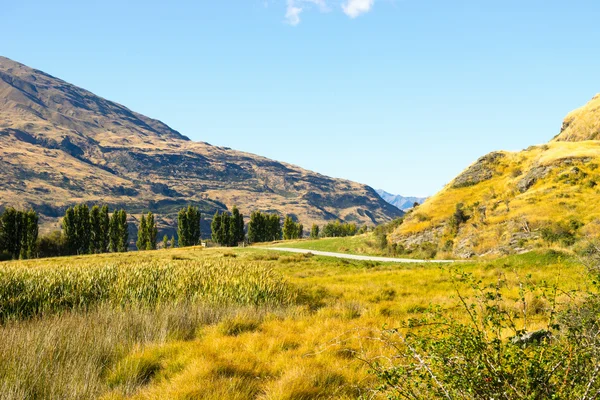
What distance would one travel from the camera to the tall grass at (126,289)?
1048cm

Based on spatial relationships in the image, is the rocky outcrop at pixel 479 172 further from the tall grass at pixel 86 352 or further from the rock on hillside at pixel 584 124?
the tall grass at pixel 86 352

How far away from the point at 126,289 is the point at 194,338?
4324mm

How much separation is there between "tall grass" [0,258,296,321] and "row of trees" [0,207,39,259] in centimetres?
8420

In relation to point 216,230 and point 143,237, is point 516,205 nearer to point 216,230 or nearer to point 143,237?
point 216,230

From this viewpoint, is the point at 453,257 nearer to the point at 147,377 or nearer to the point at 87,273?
the point at 87,273

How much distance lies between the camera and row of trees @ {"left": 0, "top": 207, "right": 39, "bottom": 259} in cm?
8031

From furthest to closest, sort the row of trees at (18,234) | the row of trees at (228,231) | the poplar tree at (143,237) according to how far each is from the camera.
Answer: the row of trees at (228,231)
the poplar tree at (143,237)
the row of trees at (18,234)

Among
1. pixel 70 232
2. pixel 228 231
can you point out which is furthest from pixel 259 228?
pixel 70 232

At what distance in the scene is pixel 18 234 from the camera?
269 ft

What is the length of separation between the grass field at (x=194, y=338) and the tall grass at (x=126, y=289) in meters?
0.05

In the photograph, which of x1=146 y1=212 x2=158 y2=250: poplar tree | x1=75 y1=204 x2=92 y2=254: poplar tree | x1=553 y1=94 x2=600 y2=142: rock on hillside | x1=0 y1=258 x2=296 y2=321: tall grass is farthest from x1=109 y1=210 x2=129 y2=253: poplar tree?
x1=553 y1=94 x2=600 y2=142: rock on hillside

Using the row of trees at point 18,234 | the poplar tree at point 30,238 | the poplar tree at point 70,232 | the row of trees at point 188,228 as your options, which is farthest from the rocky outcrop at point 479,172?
the row of trees at point 18,234

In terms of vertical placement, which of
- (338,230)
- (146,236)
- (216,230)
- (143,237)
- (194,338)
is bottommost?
(143,237)

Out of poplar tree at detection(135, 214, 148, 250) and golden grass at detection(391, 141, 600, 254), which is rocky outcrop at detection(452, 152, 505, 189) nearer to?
golden grass at detection(391, 141, 600, 254)
